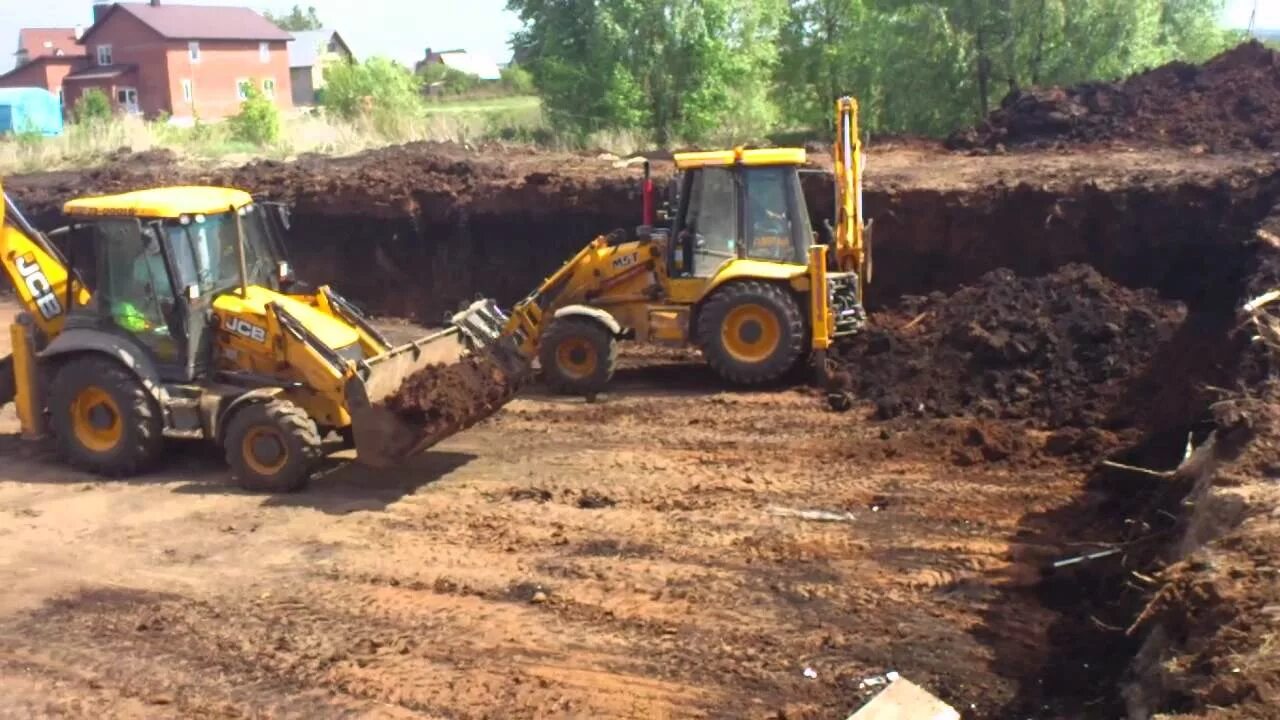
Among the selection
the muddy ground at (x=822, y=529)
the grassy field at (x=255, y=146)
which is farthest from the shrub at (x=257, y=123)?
the muddy ground at (x=822, y=529)

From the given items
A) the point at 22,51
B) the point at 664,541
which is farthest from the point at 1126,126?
the point at 22,51

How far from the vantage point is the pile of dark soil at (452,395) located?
960 cm

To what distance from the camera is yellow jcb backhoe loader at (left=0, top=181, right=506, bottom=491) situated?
32.4 ft

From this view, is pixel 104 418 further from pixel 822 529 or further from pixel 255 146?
pixel 255 146

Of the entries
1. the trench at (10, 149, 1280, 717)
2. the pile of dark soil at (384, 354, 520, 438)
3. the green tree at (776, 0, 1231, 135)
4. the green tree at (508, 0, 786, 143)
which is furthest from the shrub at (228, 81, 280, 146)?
the pile of dark soil at (384, 354, 520, 438)

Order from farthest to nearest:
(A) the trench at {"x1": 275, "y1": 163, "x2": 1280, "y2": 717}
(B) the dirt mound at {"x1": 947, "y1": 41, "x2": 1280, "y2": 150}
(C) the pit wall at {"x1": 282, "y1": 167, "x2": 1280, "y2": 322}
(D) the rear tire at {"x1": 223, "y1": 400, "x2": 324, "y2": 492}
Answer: (B) the dirt mound at {"x1": 947, "y1": 41, "x2": 1280, "y2": 150} < (C) the pit wall at {"x1": 282, "y1": 167, "x2": 1280, "y2": 322} < (D) the rear tire at {"x1": 223, "y1": 400, "x2": 324, "y2": 492} < (A) the trench at {"x1": 275, "y1": 163, "x2": 1280, "y2": 717}

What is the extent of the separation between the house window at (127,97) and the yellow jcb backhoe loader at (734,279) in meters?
51.9

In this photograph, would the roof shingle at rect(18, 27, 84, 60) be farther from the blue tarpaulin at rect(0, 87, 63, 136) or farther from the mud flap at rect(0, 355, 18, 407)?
the mud flap at rect(0, 355, 18, 407)

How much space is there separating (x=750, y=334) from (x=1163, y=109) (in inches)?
352

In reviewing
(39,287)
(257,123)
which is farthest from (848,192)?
(257,123)

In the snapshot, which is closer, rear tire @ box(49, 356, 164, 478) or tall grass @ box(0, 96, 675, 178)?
rear tire @ box(49, 356, 164, 478)

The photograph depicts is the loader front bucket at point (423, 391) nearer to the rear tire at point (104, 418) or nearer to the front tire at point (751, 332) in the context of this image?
the rear tire at point (104, 418)

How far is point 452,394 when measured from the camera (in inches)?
388

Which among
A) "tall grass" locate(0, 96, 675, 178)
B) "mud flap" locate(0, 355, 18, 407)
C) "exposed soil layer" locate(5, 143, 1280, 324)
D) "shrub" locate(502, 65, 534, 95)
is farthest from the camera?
"shrub" locate(502, 65, 534, 95)
